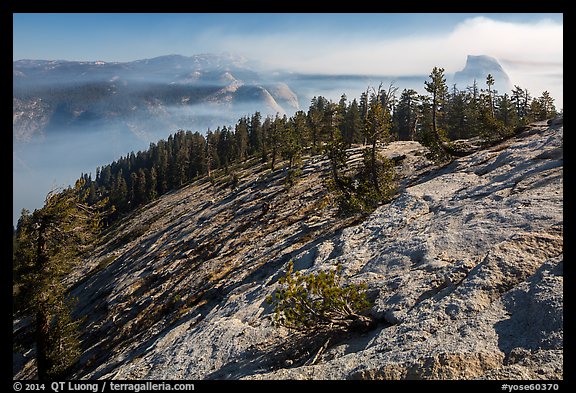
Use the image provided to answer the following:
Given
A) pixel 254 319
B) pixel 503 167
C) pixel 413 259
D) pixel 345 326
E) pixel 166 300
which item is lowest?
pixel 166 300

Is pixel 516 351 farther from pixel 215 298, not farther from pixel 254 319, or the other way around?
pixel 215 298

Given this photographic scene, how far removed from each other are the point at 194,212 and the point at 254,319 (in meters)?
55.6

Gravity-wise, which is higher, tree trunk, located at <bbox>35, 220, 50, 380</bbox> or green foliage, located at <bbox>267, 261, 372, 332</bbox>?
green foliage, located at <bbox>267, 261, 372, 332</bbox>

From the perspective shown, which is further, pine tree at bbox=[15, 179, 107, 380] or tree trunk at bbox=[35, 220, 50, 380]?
tree trunk at bbox=[35, 220, 50, 380]

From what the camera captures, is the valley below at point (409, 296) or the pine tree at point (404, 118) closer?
the valley below at point (409, 296)

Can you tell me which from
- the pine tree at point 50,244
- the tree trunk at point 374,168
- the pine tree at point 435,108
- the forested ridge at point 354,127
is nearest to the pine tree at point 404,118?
the forested ridge at point 354,127

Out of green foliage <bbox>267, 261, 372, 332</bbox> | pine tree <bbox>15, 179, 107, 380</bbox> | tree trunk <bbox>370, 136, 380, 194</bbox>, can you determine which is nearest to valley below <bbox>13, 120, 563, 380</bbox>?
green foliage <bbox>267, 261, 372, 332</bbox>

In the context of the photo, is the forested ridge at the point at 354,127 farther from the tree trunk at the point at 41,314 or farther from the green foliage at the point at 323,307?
the green foliage at the point at 323,307

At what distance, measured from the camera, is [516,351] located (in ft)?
23.7

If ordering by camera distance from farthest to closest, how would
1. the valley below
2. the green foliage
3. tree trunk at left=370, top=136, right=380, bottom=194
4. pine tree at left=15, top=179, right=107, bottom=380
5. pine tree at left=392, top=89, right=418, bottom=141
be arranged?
pine tree at left=392, top=89, right=418, bottom=141, tree trunk at left=370, top=136, right=380, bottom=194, pine tree at left=15, top=179, right=107, bottom=380, the green foliage, the valley below

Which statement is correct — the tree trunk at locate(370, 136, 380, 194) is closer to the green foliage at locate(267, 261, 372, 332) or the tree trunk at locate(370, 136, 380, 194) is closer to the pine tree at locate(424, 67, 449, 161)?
the pine tree at locate(424, 67, 449, 161)

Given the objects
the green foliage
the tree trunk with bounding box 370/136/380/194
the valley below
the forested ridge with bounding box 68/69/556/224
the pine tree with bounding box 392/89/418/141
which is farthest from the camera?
the pine tree with bounding box 392/89/418/141

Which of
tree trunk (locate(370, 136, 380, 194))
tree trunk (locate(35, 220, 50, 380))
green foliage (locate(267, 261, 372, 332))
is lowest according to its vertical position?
tree trunk (locate(35, 220, 50, 380))
